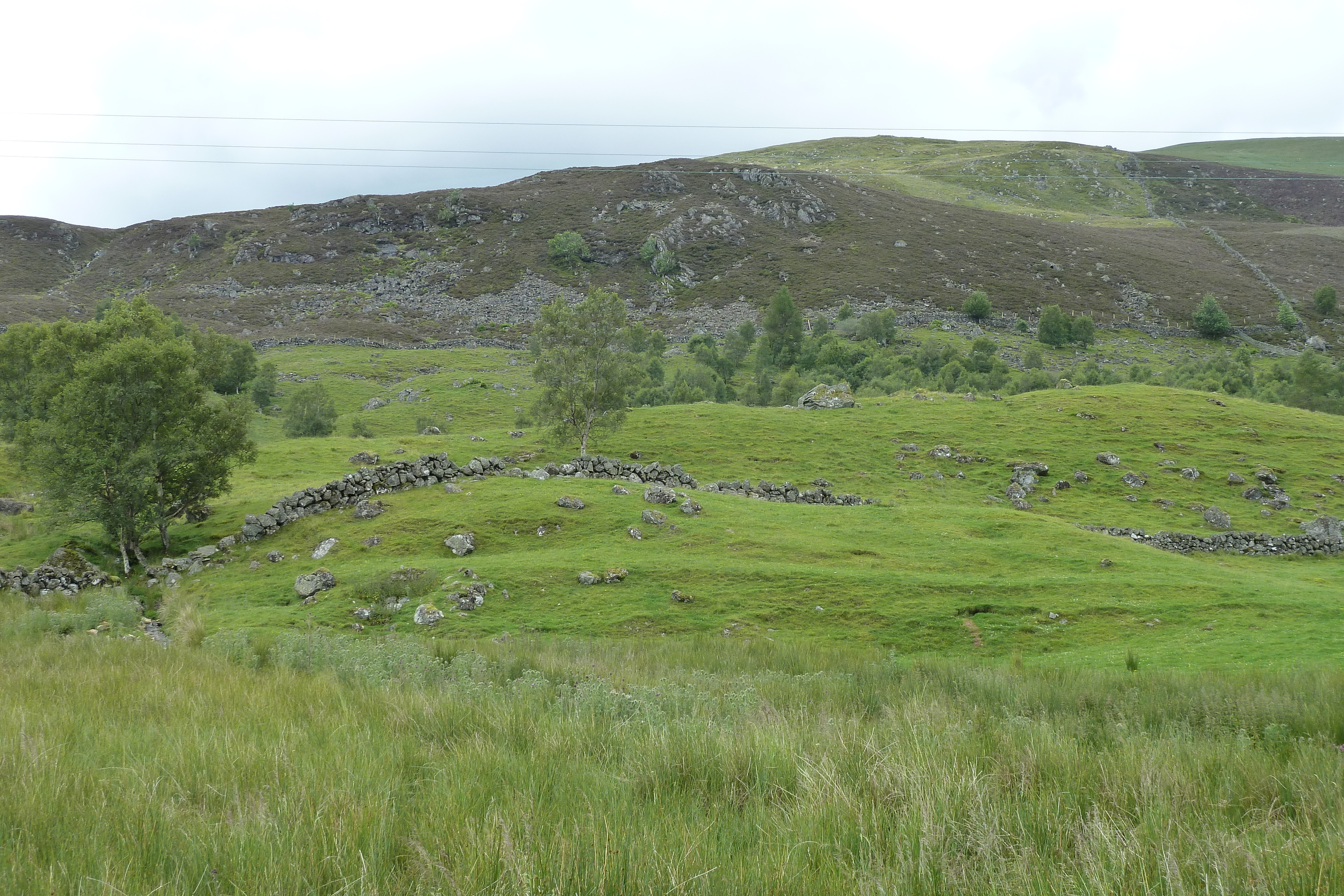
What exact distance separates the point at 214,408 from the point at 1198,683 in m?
29.4

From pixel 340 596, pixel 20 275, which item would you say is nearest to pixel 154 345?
pixel 340 596

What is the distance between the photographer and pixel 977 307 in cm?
9531

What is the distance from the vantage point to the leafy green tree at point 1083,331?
8788cm

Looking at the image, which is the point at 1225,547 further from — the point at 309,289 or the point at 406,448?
the point at 309,289

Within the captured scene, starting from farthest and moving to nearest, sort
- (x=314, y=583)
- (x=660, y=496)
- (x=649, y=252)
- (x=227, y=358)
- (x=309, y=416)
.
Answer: (x=649, y=252)
(x=309, y=416)
(x=227, y=358)
(x=660, y=496)
(x=314, y=583)

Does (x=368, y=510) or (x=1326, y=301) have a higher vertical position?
(x=1326, y=301)

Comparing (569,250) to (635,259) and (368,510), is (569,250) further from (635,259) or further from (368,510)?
(368,510)

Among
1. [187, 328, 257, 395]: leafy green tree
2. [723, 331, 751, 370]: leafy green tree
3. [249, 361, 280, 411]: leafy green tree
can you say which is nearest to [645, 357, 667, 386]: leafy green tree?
[723, 331, 751, 370]: leafy green tree

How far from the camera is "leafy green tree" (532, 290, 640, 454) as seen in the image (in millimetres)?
37812

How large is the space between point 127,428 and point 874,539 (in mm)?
25535

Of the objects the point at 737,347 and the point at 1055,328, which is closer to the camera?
the point at 1055,328

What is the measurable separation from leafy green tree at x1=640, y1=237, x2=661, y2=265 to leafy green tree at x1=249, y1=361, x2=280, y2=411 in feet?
228

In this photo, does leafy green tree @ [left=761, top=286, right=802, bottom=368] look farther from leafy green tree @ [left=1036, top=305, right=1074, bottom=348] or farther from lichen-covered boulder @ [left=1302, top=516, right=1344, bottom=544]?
lichen-covered boulder @ [left=1302, top=516, right=1344, bottom=544]

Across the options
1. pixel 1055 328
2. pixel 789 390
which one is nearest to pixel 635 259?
pixel 789 390
